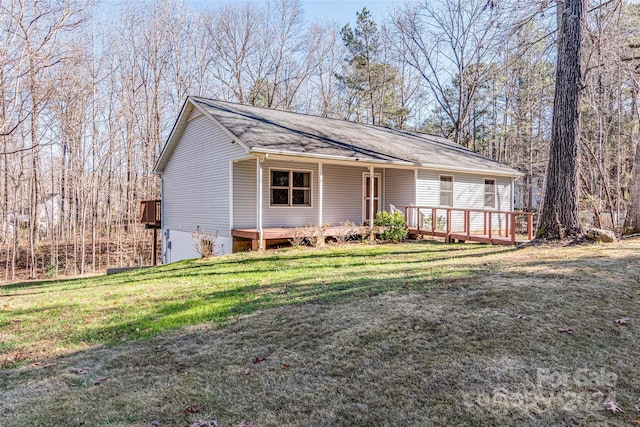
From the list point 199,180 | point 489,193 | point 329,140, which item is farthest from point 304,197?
point 489,193

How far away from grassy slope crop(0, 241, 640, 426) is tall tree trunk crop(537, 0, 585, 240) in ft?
7.73

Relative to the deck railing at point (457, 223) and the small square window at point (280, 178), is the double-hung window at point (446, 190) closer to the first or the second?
the deck railing at point (457, 223)

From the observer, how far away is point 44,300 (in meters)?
7.00

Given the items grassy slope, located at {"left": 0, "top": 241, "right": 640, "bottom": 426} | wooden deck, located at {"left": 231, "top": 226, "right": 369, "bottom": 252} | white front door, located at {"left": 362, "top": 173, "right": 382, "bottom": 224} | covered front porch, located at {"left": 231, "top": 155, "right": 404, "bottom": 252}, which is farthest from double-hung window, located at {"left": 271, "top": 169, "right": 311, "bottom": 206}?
grassy slope, located at {"left": 0, "top": 241, "right": 640, "bottom": 426}

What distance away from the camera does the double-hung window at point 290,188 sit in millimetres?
12750

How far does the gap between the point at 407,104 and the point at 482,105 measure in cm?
537

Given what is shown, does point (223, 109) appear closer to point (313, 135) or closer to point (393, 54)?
point (313, 135)

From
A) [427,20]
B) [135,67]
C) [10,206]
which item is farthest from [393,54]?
[10,206]

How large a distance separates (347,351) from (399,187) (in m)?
11.5

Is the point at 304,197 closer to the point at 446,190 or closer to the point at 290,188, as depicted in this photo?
the point at 290,188

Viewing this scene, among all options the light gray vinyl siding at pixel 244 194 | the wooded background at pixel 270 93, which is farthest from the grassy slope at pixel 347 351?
the wooded background at pixel 270 93

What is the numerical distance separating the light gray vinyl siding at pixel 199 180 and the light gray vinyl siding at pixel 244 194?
0.32 meters

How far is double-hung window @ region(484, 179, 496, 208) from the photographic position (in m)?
16.7

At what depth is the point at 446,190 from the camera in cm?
1525
